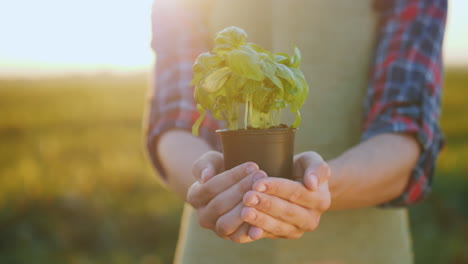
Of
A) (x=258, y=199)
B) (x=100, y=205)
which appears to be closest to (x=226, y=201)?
(x=258, y=199)

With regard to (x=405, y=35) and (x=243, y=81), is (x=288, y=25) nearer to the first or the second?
(x=405, y=35)

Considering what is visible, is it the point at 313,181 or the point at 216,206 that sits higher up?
the point at 313,181

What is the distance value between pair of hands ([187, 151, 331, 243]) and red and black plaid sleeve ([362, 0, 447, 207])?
499mm

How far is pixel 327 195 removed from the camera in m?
1.47

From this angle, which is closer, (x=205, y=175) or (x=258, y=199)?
(x=258, y=199)

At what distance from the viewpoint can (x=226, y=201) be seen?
55.1 inches

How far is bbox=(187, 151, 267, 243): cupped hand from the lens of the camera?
1.35m

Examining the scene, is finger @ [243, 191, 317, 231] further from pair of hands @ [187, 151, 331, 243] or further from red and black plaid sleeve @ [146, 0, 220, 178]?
red and black plaid sleeve @ [146, 0, 220, 178]

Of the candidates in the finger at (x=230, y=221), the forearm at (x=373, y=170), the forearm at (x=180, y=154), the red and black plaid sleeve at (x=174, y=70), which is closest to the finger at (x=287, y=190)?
the finger at (x=230, y=221)

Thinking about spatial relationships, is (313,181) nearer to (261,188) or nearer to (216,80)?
(261,188)

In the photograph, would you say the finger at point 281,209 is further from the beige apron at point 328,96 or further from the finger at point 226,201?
the beige apron at point 328,96

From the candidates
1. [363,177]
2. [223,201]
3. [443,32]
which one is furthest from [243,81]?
[443,32]

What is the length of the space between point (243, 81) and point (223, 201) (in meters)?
→ 0.36

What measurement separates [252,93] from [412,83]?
79 centimetres
